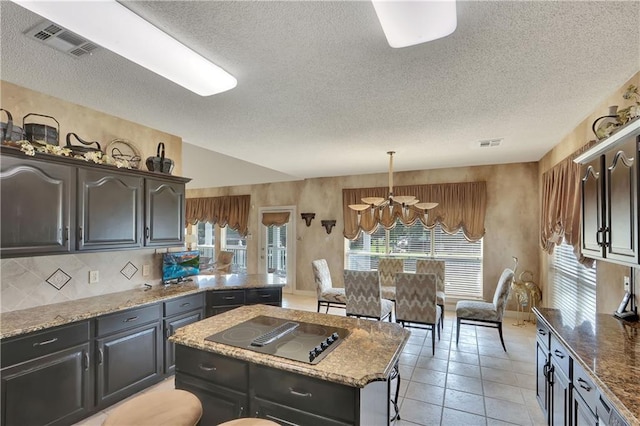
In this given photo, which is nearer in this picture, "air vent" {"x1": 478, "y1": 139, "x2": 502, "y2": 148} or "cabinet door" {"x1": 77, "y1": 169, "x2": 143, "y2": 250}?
"cabinet door" {"x1": 77, "y1": 169, "x2": 143, "y2": 250}

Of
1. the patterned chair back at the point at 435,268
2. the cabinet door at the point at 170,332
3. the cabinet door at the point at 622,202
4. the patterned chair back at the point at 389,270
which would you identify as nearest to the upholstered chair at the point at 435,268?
the patterned chair back at the point at 435,268

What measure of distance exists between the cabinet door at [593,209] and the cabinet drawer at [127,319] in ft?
11.6

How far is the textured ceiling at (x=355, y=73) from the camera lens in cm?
156

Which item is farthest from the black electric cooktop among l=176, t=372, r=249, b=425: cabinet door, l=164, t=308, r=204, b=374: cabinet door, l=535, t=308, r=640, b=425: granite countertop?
l=164, t=308, r=204, b=374: cabinet door

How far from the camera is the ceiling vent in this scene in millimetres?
1676

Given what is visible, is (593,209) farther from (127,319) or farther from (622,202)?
(127,319)

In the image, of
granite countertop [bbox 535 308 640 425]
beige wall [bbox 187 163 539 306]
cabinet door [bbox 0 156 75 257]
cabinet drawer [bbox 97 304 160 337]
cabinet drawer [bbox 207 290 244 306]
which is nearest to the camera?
granite countertop [bbox 535 308 640 425]

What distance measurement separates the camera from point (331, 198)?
6.64 meters

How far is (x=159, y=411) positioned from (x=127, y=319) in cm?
146

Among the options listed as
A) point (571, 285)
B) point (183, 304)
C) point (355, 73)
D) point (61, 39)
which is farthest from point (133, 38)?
point (571, 285)

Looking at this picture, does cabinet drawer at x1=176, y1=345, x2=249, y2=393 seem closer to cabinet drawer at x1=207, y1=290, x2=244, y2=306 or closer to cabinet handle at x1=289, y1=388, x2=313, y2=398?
cabinet handle at x1=289, y1=388, x2=313, y2=398

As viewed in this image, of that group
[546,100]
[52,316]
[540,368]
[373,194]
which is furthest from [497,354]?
[52,316]

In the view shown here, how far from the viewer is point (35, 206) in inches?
87.2

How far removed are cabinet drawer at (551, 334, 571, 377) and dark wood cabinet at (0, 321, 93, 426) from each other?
3.31 metres
